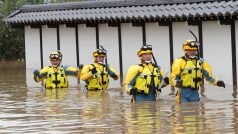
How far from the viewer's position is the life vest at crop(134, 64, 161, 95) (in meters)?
17.1

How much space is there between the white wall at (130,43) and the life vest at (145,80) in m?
9.60

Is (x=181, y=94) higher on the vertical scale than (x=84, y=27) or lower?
lower

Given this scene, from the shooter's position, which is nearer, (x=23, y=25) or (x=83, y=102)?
(x=83, y=102)

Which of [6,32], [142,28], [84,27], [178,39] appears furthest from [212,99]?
[6,32]

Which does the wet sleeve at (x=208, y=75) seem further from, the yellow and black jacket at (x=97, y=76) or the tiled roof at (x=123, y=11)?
the yellow and black jacket at (x=97, y=76)

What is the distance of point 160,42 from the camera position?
2581 cm

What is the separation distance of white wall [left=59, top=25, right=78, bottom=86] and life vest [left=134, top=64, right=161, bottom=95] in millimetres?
13560

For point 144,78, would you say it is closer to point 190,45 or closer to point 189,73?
point 189,73

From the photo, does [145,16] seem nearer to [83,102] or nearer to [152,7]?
[152,7]

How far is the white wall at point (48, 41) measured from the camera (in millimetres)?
31984

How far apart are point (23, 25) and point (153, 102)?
1738 cm

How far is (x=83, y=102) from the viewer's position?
19.0 meters

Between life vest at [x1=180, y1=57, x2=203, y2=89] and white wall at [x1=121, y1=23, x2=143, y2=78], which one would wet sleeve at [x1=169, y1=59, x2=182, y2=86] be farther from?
white wall at [x1=121, y1=23, x2=143, y2=78]

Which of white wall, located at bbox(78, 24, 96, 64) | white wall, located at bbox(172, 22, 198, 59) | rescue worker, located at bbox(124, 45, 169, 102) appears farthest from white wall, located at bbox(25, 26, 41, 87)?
rescue worker, located at bbox(124, 45, 169, 102)
